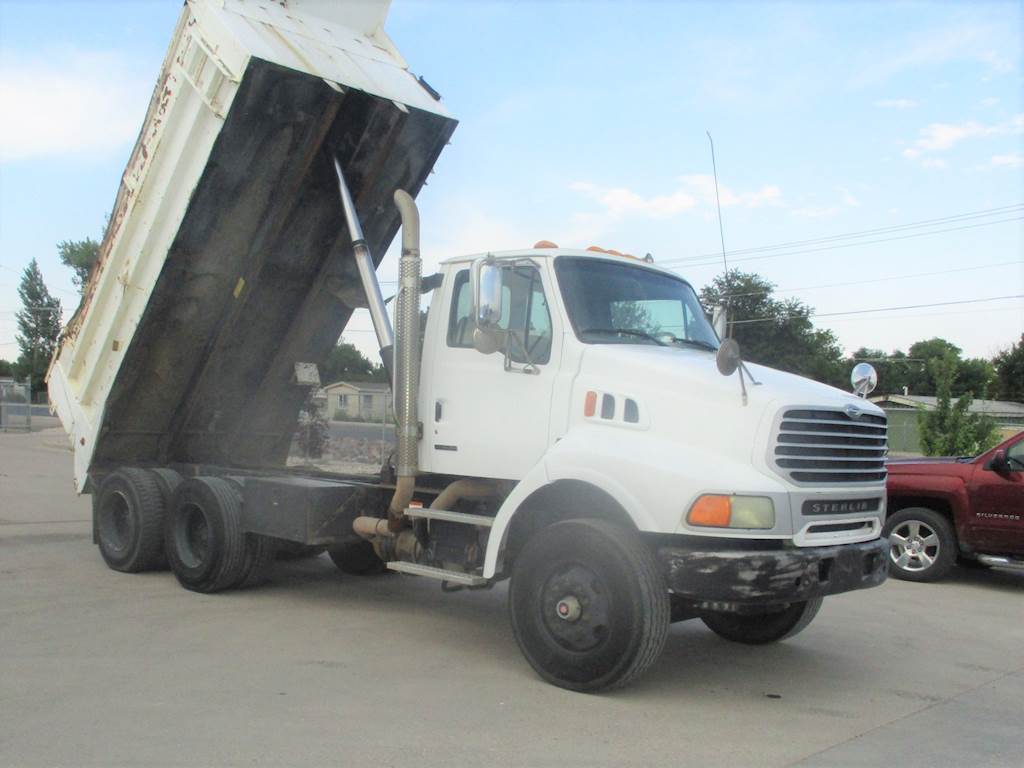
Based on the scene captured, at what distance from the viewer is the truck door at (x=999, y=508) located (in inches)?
367

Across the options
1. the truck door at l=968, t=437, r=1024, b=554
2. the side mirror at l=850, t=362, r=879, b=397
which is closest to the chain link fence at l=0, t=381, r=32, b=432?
the truck door at l=968, t=437, r=1024, b=554

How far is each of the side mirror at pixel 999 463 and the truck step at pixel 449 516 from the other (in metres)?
5.89

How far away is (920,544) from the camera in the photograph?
9961mm

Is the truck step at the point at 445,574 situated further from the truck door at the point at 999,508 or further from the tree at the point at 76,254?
the tree at the point at 76,254

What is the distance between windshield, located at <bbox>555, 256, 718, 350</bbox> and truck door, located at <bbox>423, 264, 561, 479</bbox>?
0.56ft

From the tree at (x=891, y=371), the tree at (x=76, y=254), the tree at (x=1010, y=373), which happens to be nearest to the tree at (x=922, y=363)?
the tree at (x=891, y=371)

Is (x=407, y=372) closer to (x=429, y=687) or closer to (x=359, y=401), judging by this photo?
(x=359, y=401)

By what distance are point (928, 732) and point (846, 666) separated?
4.37 feet

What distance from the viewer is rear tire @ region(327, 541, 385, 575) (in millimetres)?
8828

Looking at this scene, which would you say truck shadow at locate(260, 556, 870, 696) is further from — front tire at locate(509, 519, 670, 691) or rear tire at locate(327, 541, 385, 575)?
front tire at locate(509, 519, 670, 691)

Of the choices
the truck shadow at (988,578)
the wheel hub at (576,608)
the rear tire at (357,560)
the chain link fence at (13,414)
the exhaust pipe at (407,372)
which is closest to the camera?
the wheel hub at (576,608)

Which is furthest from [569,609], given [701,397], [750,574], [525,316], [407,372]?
[407,372]

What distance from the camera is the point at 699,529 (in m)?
5.05

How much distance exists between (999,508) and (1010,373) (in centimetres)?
6542
